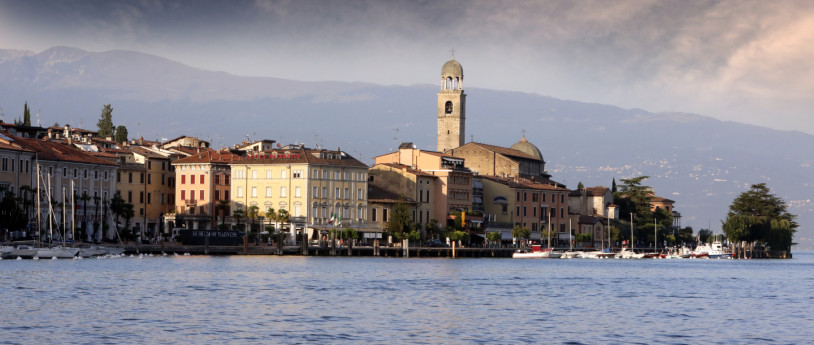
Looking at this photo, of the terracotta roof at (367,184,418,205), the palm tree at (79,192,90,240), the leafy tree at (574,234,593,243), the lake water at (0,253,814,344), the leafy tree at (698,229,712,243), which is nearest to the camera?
the lake water at (0,253,814,344)

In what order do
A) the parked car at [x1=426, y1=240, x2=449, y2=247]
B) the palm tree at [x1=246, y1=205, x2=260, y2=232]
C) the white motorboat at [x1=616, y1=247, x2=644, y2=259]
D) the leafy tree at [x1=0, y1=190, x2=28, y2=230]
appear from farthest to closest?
the white motorboat at [x1=616, y1=247, x2=644, y2=259] < the parked car at [x1=426, y1=240, x2=449, y2=247] < the palm tree at [x1=246, y1=205, x2=260, y2=232] < the leafy tree at [x1=0, y1=190, x2=28, y2=230]

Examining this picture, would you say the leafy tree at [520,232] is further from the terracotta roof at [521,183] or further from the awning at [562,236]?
the awning at [562,236]

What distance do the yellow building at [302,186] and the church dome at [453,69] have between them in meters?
42.9

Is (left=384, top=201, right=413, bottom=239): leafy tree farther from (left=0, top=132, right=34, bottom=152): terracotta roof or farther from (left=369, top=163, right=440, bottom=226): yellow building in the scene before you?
(left=0, top=132, right=34, bottom=152): terracotta roof

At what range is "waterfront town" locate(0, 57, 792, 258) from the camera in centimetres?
10225

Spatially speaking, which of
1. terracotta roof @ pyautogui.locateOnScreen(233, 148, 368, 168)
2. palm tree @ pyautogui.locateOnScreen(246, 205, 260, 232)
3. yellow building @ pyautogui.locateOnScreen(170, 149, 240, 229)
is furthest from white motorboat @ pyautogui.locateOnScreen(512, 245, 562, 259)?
yellow building @ pyautogui.locateOnScreen(170, 149, 240, 229)

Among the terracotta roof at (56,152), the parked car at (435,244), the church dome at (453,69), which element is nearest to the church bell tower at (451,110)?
the church dome at (453,69)

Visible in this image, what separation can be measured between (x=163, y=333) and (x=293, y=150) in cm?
8040

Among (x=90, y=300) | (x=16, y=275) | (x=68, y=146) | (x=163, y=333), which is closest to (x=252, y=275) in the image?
(x=16, y=275)

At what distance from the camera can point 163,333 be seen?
40625mm

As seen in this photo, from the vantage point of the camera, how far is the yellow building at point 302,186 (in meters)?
118

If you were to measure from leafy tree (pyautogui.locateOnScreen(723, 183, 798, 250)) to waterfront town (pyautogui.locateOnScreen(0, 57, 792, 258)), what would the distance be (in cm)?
1392

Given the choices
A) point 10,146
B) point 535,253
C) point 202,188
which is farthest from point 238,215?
point 535,253

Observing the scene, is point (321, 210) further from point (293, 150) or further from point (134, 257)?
point (134, 257)
